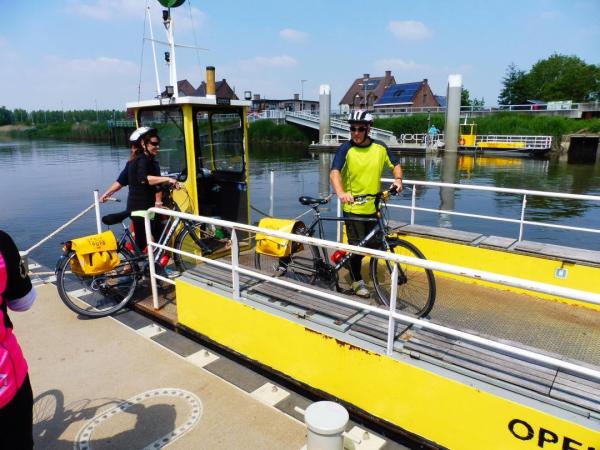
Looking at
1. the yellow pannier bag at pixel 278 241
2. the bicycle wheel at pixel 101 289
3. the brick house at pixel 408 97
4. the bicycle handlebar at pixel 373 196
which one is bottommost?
the bicycle wheel at pixel 101 289

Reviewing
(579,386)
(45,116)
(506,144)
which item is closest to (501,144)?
(506,144)

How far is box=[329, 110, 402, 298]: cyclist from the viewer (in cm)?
409

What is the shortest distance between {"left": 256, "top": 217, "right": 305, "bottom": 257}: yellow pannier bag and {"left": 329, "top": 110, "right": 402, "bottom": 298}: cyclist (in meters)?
0.60

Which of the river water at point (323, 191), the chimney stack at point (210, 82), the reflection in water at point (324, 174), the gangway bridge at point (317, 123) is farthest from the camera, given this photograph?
the gangway bridge at point (317, 123)

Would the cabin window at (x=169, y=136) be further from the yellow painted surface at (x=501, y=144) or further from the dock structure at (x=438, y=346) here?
the yellow painted surface at (x=501, y=144)

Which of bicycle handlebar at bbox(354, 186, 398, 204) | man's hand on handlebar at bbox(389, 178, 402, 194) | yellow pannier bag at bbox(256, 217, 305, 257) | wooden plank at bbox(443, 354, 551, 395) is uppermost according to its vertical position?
man's hand on handlebar at bbox(389, 178, 402, 194)

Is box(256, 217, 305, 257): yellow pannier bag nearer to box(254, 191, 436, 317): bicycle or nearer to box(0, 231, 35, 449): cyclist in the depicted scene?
box(254, 191, 436, 317): bicycle

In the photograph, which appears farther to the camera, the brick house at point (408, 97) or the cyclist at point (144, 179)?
the brick house at point (408, 97)

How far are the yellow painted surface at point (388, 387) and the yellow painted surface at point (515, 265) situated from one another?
2.48m

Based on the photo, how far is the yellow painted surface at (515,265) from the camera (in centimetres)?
443

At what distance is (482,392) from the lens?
2.40 m

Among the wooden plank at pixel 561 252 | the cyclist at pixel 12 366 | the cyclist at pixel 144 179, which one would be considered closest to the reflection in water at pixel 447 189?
the wooden plank at pixel 561 252

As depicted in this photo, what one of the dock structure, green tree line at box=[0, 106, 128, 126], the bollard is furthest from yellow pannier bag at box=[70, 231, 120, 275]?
green tree line at box=[0, 106, 128, 126]

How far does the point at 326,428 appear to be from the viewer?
1903 millimetres
